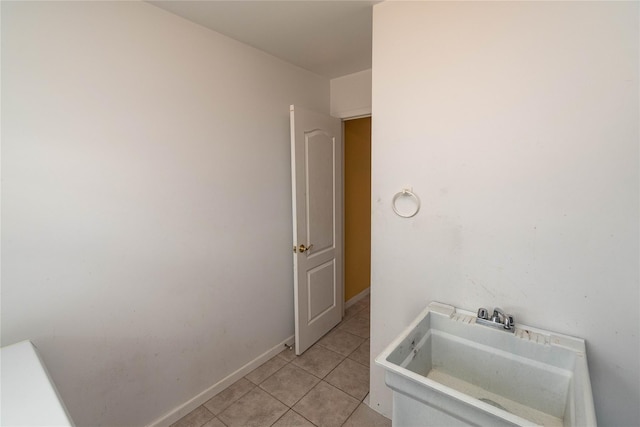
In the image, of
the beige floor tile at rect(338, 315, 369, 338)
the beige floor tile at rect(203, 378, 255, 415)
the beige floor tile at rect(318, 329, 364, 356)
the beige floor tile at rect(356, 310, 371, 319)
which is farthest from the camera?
the beige floor tile at rect(356, 310, 371, 319)

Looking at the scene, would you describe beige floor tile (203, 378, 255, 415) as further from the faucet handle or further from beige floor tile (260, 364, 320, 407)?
the faucet handle

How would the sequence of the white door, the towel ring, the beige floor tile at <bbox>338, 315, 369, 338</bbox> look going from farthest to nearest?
the beige floor tile at <bbox>338, 315, 369, 338</bbox>, the white door, the towel ring

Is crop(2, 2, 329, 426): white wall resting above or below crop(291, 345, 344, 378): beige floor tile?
above

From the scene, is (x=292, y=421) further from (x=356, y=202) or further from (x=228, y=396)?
(x=356, y=202)

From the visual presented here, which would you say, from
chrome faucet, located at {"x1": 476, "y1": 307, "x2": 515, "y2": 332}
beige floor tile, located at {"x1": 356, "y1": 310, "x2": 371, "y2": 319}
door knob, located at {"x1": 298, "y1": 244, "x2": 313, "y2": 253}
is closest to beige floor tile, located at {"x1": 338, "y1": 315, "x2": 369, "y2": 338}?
beige floor tile, located at {"x1": 356, "y1": 310, "x2": 371, "y2": 319}

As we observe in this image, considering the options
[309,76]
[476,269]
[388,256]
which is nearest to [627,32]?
[476,269]

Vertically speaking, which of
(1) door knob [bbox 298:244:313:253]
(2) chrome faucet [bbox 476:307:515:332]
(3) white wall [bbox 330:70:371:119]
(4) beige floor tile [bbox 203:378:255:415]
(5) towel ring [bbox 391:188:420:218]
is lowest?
(4) beige floor tile [bbox 203:378:255:415]

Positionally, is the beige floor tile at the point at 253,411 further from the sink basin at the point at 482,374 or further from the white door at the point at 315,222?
the sink basin at the point at 482,374

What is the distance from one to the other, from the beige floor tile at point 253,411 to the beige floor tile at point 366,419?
0.42m

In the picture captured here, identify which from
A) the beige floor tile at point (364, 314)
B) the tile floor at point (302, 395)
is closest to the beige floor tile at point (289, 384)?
the tile floor at point (302, 395)

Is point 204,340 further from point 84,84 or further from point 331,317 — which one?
point 84,84

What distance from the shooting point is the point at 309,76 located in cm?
244

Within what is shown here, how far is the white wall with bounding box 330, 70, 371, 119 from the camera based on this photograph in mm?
2414

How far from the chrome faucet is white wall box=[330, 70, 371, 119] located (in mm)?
1803
